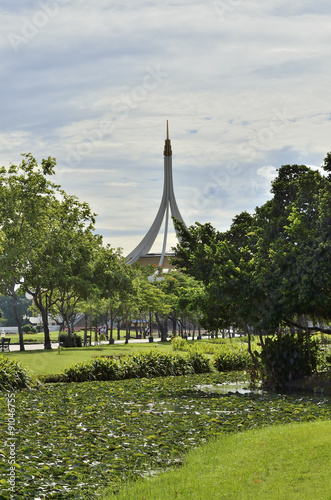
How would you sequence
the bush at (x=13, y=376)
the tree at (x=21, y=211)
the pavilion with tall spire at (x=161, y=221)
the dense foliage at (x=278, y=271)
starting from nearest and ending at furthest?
the dense foliage at (x=278, y=271) → the bush at (x=13, y=376) → the tree at (x=21, y=211) → the pavilion with tall spire at (x=161, y=221)

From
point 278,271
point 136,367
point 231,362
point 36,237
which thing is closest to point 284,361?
point 278,271

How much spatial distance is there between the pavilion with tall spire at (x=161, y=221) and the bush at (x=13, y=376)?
196 feet

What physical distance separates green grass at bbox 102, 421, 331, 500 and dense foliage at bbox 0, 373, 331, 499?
20.1 inches

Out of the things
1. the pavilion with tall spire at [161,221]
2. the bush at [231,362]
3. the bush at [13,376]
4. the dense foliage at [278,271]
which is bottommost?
the bush at [231,362]

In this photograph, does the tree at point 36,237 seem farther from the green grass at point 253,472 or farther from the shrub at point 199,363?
the green grass at point 253,472

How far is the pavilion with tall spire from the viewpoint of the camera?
78938 mm

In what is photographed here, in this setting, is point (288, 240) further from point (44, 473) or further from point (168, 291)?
point (168, 291)

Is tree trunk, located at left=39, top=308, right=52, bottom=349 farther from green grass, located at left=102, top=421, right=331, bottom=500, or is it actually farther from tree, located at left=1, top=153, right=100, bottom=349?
green grass, located at left=102, top=421, right=331, bottom=500

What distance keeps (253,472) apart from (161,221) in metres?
78.1

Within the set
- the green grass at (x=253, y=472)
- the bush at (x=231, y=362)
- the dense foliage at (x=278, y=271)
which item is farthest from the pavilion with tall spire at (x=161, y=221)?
the green grass at (x=253, y=472)

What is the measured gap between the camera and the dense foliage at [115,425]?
671 centimetres

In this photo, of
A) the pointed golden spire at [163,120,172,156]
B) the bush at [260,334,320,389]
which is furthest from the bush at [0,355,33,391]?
the pointed golden spire at [163,120,172,156]

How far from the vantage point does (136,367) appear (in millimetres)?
17938

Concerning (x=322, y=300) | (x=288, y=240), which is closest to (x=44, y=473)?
(x=322, y=300)
